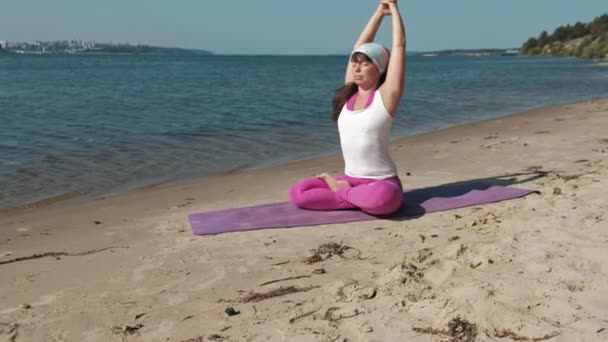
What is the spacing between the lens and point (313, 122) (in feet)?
49.9

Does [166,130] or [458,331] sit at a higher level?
[458,331]

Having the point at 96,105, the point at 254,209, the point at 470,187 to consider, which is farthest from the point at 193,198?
the point at 96,105

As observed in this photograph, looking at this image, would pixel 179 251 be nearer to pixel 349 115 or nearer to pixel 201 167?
pixel 349 115

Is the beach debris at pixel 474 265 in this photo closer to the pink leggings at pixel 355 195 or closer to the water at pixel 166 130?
the pink leggings at pixel 355 195

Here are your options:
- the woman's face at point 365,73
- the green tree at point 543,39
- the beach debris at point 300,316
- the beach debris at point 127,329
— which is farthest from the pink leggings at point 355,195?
the green tree at point 543,39

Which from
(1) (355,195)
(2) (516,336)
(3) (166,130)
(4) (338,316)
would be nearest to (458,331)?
(2) (516,336)

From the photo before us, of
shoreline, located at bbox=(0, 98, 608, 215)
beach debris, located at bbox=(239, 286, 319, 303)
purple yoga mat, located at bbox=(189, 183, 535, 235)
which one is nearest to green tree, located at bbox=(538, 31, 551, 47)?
shoreline, located at bbox=(0, 98, 608, 215)

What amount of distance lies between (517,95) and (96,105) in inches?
589

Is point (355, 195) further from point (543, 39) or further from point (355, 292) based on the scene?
point (543, 39)

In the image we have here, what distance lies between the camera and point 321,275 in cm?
389

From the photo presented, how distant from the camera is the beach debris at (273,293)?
3554 millimetres

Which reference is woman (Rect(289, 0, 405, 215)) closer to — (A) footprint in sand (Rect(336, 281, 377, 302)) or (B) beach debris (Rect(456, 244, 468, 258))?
(B) beach debris (Rect(456, 244, 468, 258))

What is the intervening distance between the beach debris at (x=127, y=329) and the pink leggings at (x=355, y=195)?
2.45 meters

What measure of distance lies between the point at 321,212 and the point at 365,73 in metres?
1.27
